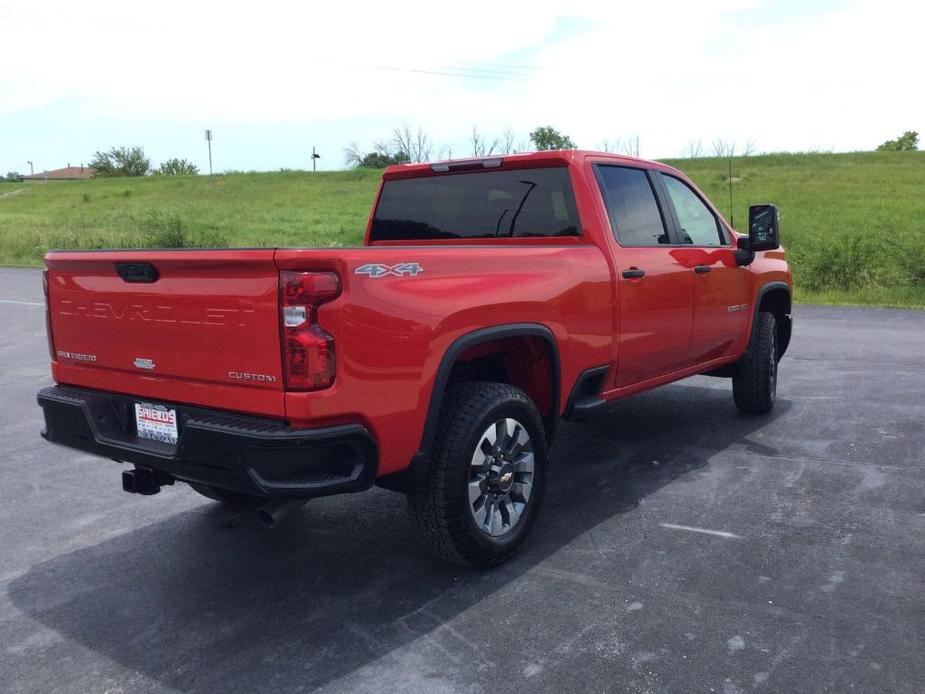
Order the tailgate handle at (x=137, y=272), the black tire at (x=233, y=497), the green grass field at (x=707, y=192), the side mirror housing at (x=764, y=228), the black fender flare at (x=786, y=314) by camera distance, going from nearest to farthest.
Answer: the tailgate handle at (x=137, y=272), the black tire at (x=233, y=497), the side mirror housing at (x=764, y=228), the black fender flare at (x=786, y=314), the green grass field at (x=707, y=192)

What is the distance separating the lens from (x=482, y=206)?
4871 mm

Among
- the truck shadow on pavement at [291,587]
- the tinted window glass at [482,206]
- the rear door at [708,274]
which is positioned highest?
the tinted window glass at [482,206]

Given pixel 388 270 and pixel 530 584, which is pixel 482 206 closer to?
pixel 388 270

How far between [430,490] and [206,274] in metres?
1.28

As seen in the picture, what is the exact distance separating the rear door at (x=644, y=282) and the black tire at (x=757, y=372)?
1249mm

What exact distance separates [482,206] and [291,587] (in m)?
2.39

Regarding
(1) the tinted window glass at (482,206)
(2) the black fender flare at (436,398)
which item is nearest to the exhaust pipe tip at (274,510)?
(2) the black fender flare at (436,398)

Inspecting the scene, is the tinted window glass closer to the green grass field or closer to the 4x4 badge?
the 4x4 badge

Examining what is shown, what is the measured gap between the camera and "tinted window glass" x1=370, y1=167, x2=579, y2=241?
4.68 metres

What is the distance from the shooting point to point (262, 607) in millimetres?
3486

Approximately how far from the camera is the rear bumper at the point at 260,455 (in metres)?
3.03

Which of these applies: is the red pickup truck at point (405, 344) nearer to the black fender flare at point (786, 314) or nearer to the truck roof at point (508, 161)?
the truck roof at point (508, 161)

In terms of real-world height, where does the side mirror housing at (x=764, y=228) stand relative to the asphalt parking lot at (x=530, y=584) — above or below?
above

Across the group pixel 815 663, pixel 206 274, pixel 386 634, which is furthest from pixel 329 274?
pixel 815 663
